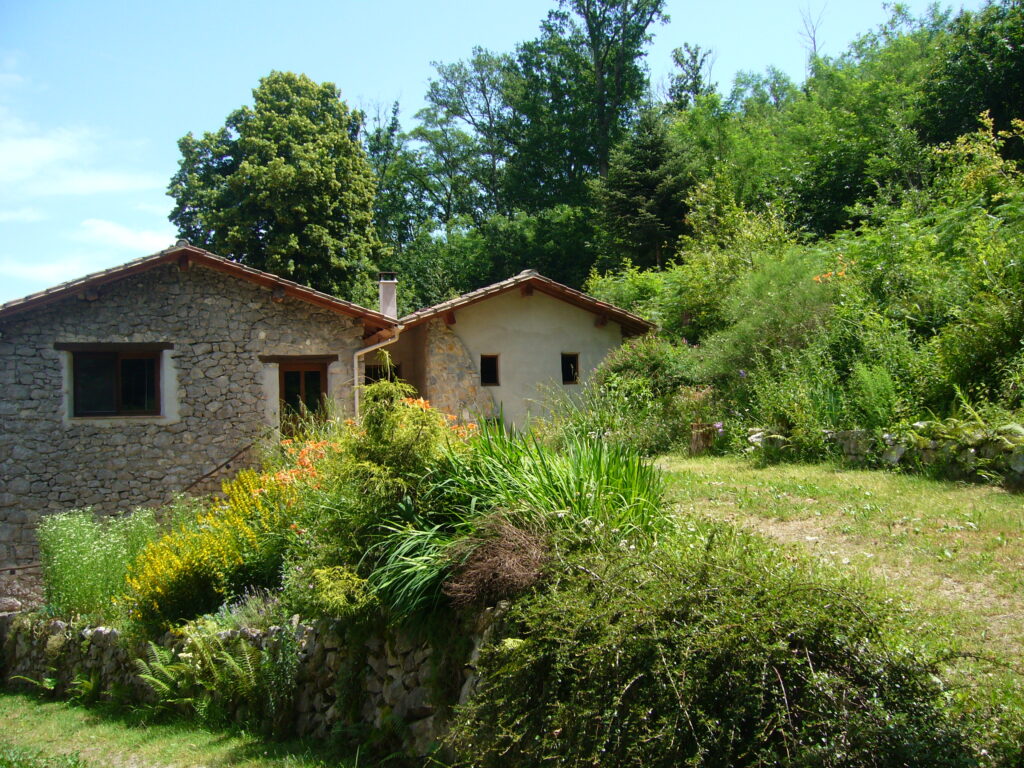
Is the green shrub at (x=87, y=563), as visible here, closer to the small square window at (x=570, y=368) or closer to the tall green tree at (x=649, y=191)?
the small square window at (x=570, y=368)

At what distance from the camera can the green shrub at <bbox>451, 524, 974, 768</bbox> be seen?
3139 mm

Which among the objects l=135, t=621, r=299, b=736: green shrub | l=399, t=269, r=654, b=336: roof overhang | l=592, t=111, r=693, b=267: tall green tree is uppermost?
l=592, t=111, r=693, b=267: tall green tree

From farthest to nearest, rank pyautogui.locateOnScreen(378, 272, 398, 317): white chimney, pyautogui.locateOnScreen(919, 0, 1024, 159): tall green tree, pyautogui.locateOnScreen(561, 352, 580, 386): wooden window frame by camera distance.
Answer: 1. pyautogui.locateOnScreen(919, 0, 1024, 159): tall green tree
2. pyautogui.locateOnScreen(561, 352, 580, 386): wooden window frame
3. pyautogui.locateOnScreen(378, 272, 398, 317): white chimney

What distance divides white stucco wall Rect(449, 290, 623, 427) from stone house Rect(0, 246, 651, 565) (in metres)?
1.98

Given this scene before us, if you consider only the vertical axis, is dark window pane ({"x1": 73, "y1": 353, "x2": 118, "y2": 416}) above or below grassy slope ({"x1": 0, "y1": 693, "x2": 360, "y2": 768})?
above

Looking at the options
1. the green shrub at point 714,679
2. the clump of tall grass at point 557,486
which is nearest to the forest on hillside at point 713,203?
the clump of tall grass at point 557,486

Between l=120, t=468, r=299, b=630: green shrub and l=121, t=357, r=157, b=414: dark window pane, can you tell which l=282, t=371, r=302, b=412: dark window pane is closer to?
l=121, t=357, r=157, b=414: dark window pane

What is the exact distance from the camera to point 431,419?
6469mm

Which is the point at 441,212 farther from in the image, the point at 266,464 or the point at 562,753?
the point at 562,753

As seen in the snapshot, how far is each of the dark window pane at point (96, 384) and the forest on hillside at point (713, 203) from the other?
31.3 feet

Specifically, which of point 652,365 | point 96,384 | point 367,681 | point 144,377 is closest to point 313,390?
point 144,377

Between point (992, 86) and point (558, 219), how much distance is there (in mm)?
18478

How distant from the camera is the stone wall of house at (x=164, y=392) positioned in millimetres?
14281

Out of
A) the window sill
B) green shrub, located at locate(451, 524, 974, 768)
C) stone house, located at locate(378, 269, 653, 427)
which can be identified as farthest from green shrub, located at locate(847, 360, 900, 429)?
the window sill
